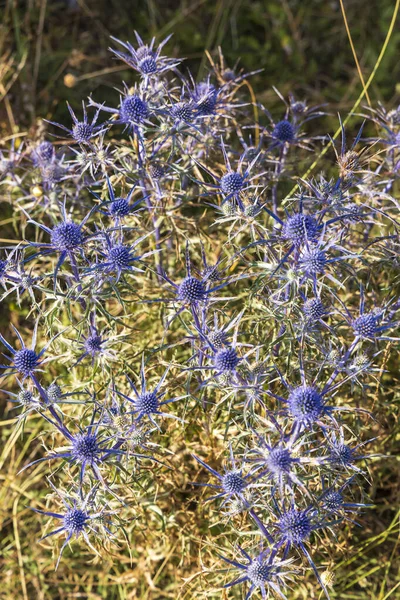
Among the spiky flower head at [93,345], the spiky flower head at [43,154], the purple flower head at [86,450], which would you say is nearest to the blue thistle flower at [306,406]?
the purple flower head at [86,450]

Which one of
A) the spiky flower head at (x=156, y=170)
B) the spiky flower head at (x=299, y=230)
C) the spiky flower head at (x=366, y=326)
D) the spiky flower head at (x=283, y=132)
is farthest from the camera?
the spiky flower head at (x=283, y=132)

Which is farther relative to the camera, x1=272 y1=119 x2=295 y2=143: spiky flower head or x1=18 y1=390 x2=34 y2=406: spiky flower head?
x1=272 y1=119 x2=295 y2=143: spiky flower head

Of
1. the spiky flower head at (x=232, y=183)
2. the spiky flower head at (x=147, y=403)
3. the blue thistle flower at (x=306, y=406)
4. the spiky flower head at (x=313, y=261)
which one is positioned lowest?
the spiky flower head at (x=147, y=403)

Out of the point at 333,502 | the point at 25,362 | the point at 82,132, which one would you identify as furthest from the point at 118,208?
the point at 333,502

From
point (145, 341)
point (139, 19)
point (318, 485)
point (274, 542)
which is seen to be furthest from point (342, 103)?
point (274, 542)

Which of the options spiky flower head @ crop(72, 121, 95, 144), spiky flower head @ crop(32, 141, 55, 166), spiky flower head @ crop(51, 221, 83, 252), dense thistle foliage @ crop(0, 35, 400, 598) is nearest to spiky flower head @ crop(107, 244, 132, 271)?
dense thistle foliage @ crop(0, 35, 400, 598)

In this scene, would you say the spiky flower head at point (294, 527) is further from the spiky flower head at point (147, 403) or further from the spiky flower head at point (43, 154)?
the spiky flower head at point (43, 154)

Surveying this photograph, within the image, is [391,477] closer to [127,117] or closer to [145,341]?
[145,341]

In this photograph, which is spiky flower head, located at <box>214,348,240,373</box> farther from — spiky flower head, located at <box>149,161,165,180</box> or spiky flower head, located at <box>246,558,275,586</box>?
spiky flower head, located at <box>149,161,165,180</box>

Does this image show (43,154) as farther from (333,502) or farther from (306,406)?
(333,502)

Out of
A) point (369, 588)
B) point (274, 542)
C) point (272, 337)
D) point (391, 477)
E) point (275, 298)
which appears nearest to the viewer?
point (274, 542)

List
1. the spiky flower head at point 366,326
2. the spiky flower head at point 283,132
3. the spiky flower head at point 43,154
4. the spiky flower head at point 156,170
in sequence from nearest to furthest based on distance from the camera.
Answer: the spiky flower head at point 366,326 → the spiky flower head at point 156,170 → the spiky flower head at point 283,132 → the spiky flower head at point 43,154
